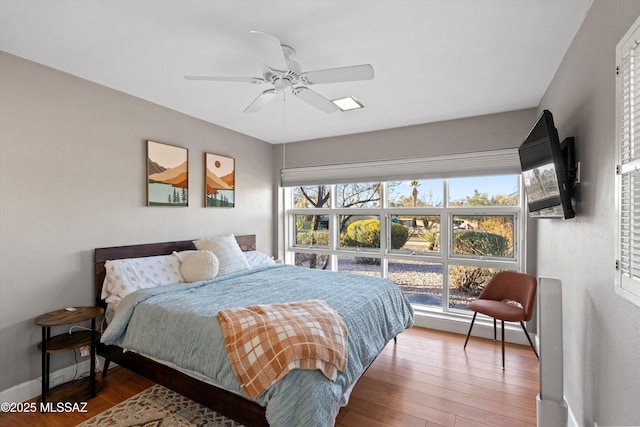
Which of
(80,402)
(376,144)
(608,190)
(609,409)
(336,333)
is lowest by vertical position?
(80,402)

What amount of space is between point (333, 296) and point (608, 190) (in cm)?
178

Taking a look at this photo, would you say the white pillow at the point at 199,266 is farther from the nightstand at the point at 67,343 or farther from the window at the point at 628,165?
the window at the point at 628,165

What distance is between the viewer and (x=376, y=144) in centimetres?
401

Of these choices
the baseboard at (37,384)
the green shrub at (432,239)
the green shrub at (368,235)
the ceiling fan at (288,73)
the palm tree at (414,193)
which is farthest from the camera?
the green shrub at (368,235)

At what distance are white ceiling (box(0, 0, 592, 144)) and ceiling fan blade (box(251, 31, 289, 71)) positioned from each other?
0.77 feet

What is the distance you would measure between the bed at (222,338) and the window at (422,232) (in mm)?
1054

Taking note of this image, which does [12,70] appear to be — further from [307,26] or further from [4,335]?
[307,26]

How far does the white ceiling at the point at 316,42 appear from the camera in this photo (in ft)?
5.47

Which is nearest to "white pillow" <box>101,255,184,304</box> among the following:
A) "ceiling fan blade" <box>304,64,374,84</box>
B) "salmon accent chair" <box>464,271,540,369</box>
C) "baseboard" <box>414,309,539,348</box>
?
"ceiling fan blade" <box>304,64,374,84</box>

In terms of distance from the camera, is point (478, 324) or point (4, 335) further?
point (478, 324)

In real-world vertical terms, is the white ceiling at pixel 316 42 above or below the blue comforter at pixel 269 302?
above

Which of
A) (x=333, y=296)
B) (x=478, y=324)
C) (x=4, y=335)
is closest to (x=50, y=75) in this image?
(x=4, y=335)

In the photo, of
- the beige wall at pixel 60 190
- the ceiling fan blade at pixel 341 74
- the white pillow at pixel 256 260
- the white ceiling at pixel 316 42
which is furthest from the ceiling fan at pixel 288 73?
the white pillow at pixel 256 260

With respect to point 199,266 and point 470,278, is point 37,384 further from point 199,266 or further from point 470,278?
point 470,278
